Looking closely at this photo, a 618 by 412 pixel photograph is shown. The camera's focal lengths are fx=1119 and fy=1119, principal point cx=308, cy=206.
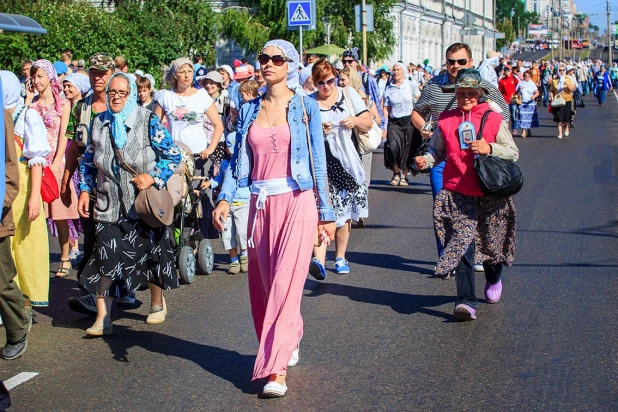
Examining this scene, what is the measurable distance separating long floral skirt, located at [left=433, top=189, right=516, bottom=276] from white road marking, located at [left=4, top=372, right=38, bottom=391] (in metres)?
2.78

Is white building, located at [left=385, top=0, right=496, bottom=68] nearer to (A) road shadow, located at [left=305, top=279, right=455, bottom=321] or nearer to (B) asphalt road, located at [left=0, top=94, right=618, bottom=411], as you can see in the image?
(B) asphalt road, located at [left=0, top=94, right=618, bottom=411]

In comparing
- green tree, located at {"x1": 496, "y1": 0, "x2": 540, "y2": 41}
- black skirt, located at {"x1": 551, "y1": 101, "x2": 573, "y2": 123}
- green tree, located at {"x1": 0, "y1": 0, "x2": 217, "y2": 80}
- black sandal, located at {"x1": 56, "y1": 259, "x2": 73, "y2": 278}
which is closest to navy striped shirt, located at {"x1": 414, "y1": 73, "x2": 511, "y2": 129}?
black sandal, located at {"x1": 56, "y1": 259, "x2": 73, "y2": 278}

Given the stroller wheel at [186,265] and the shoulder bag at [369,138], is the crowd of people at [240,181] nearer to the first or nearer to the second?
the shoulder bag at [369,138]

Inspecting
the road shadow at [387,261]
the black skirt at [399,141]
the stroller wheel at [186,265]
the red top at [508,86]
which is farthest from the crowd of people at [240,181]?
the red top at [508,86]

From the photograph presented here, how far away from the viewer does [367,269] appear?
976cm

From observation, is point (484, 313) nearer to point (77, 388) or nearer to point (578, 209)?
point (77, 388)

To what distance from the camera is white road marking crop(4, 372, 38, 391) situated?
6172 millimetres

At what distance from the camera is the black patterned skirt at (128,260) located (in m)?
7.28

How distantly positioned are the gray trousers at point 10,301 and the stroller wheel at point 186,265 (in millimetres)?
2129

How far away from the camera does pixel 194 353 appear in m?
6.85

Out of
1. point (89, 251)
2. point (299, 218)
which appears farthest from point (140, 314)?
point (299, 218)

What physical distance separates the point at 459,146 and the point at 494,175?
35 centimetres

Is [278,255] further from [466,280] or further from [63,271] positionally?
[63,271]

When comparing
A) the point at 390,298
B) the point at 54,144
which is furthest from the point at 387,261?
the point at 54,144
